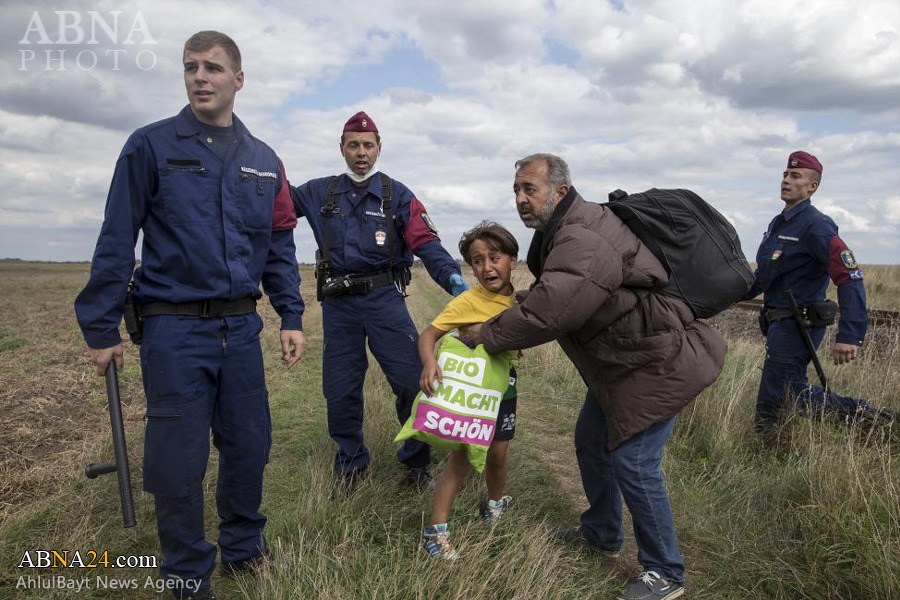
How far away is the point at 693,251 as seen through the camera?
2.79 m

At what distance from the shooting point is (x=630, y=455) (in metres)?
2.93

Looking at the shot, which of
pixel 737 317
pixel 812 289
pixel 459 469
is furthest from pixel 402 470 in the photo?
pixel 737 317

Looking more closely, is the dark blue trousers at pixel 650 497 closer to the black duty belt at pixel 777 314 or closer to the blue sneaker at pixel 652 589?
the blue sneaker at pixel 652 589

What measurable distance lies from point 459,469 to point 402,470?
4.26 feet

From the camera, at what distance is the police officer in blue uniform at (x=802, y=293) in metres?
4.69

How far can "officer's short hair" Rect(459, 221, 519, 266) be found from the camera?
3.10 meters

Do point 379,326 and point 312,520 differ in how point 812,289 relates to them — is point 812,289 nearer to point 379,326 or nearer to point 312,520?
point 379,326

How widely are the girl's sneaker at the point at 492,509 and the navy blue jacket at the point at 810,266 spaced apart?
3.04 meters

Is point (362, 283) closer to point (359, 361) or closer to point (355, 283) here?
point (355, 283)

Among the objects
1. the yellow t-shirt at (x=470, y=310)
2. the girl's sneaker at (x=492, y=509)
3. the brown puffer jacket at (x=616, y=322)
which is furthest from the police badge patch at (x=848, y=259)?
the girl's sneaker at (x=492, y=509)

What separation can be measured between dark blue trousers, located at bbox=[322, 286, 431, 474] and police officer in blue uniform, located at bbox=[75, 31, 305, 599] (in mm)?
1149

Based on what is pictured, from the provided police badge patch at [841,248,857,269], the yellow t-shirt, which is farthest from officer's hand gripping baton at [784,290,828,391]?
the yellow t-shirt

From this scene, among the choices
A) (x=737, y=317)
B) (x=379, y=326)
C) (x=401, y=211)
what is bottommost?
(x=737, y=317)

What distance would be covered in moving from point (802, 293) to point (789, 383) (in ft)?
2.36
